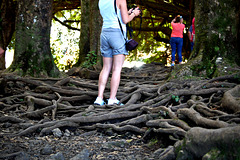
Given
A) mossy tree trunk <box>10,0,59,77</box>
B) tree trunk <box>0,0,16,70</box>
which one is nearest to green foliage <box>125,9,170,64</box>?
tree trunk <box>0,0,16,70</box>

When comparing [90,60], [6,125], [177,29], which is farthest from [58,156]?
[177,29]

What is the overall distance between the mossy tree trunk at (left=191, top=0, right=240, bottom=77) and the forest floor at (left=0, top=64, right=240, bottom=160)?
0.60m

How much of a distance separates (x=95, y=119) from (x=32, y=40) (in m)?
3.66

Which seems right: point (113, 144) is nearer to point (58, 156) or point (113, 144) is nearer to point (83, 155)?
point (83, 155)

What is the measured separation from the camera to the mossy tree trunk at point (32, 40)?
7.18 metres

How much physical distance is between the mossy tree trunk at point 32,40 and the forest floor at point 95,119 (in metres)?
0.63

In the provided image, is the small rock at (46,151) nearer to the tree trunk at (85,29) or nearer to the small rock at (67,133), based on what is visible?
the small rock at (67,133)

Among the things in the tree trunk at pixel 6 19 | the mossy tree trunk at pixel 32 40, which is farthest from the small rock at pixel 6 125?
the tree trunk at pixel 6 19

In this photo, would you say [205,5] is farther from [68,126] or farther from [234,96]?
[68,126]

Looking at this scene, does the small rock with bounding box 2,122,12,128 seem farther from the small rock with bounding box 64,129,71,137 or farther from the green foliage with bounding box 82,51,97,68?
the green foliage with bounding box 82,51,97,68

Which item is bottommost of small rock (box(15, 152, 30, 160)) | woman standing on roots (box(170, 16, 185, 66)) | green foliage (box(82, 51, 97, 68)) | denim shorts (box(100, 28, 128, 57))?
small rock (box(15, 152, 30, 160))

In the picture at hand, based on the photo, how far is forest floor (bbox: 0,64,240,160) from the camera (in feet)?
10.9

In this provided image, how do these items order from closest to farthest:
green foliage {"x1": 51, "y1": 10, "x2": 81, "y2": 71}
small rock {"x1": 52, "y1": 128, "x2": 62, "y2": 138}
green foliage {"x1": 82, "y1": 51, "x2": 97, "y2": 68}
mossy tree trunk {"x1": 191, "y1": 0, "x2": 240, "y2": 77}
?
small rock {"x1": 52, "y1": 128, "x2": 62, "y2": 138}, mossy tree trunk {"x1": 191, "y1": 0, "x2": 240, "y2": 77}, green foliage {"x1": 82, "y1": 51, "x2": 97, "y2": 68}, green foliage {"x1": 51, "y1": 10, "x2": 81, "y2": 71}

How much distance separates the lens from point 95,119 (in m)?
4.48
